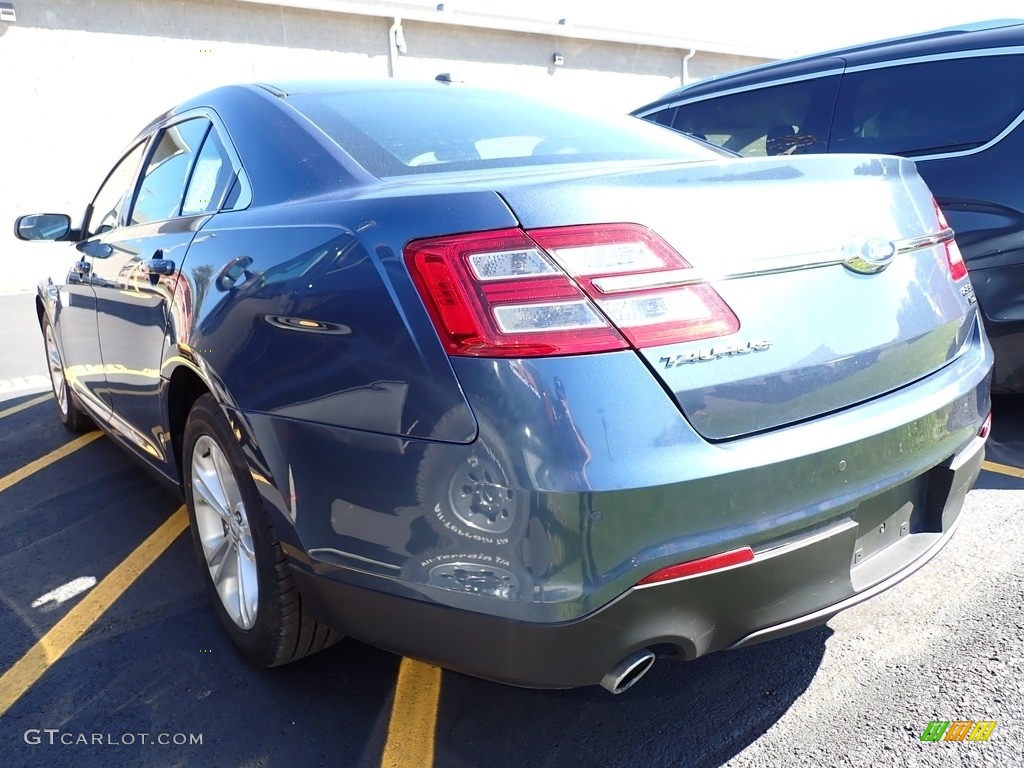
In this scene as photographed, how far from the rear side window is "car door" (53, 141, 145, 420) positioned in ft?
10.8

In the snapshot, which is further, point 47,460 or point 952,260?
point 47,460

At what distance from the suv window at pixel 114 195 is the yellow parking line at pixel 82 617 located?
52.4 inches

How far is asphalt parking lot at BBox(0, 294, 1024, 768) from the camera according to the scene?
6.15ft

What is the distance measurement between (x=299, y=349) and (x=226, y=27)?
14416 mm

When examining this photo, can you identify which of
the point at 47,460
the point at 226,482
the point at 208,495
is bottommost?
the point at 47,460


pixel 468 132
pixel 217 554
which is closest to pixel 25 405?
pixel 217 554

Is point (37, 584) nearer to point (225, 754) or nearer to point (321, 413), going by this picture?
point (225, 754)

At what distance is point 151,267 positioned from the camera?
2564mm

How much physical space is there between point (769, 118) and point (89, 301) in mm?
3462

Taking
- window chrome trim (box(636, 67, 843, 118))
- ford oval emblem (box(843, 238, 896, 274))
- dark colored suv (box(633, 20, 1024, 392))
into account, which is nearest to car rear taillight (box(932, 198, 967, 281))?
ford oval emblem (box(843, 238, 896, 274))

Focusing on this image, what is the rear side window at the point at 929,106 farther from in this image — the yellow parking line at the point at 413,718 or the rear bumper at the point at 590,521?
the yellow parking line at the point at 413,718

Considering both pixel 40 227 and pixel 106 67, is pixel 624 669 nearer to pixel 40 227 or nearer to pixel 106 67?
pixel 40 227

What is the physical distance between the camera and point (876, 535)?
1.74 meters

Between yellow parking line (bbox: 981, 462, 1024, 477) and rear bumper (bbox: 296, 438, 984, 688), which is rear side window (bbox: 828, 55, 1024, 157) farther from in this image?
rear bumper (bbox: 296, 438, 984, 688)
